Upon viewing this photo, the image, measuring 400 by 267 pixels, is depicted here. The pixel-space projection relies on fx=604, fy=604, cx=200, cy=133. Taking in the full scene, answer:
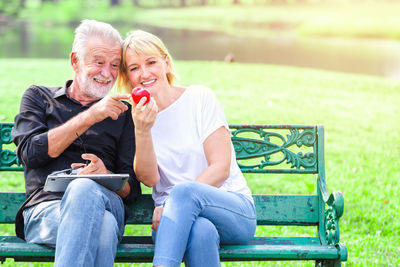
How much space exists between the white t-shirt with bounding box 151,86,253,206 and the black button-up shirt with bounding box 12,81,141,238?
183 mm

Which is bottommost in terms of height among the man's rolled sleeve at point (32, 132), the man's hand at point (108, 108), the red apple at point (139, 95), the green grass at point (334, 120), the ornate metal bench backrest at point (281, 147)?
the green grass at point (334, 120)

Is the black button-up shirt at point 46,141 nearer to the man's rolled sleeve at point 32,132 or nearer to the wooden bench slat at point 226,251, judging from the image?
the man's rolled sleeve at point 32,132

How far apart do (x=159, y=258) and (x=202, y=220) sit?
30cm

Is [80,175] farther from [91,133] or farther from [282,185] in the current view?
[282,185]

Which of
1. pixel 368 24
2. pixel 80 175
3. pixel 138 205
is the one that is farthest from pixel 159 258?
→ pixel 368 24

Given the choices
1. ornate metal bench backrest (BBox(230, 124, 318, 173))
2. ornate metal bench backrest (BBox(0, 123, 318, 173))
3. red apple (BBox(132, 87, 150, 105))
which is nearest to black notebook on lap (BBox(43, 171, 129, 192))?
red apple (BBox(132, 87, 150, 105))

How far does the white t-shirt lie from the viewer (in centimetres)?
344

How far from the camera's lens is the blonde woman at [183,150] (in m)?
3.13

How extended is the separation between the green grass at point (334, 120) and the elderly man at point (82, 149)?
1339mm

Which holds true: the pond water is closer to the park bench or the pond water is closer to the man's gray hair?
the park bench

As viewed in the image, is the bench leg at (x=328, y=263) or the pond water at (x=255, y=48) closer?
the bench leg at (x=328, y=263)

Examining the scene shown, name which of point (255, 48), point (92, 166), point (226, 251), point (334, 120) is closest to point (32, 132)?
point (92, 166)

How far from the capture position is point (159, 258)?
2.89 metres

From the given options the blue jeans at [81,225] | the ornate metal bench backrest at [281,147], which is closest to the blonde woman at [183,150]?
the blue jeans at [81,225]
